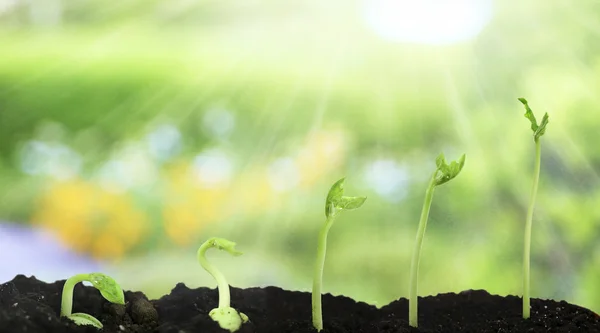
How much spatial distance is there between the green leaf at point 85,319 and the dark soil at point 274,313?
2 centimetres

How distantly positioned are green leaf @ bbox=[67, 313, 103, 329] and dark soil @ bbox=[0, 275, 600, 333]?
0.02 metres

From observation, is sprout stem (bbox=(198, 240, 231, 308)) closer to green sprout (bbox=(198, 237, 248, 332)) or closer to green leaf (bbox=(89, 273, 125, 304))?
green sprout (bbox=(198, 237, 248, 332))

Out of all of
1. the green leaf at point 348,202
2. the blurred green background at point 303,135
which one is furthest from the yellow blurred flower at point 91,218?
the green leaf at point 348,202

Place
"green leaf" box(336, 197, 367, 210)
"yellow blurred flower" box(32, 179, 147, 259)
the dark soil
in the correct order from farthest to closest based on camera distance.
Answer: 1. "yellow blurred flower" box(32, 179, 147, 259)
2. "green leaf" box(336, 197, 367, 210)
3. the dark soil

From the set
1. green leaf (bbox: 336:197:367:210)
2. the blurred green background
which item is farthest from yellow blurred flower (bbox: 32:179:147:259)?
green leaf (bbox: 336:197:367:210)

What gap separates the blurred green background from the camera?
59.4 inches

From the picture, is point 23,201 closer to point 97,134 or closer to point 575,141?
point 97,134

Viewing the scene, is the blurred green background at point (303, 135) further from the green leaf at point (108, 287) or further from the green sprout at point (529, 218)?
the green leaf at point (108, 287)

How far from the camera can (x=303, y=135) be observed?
1.57 meters

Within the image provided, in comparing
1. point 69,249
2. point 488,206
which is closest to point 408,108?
point 488,206

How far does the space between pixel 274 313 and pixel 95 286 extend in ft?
1.28

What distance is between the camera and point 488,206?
1594mm

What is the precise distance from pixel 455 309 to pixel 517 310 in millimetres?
128

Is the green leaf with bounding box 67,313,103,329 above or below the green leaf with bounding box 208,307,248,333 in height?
below
